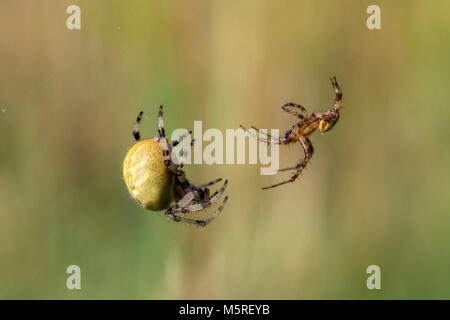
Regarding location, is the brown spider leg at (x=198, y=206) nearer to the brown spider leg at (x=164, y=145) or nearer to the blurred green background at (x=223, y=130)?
the brown spider leg at (x=164, y=145)

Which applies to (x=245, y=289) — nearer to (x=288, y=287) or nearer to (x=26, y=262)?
(x=288, y=287)

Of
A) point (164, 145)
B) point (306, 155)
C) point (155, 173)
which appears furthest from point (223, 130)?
point (155, 173)

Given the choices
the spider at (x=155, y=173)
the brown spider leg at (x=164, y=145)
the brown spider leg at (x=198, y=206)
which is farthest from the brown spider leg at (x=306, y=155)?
the brown spider leg at (x=164, y=145)

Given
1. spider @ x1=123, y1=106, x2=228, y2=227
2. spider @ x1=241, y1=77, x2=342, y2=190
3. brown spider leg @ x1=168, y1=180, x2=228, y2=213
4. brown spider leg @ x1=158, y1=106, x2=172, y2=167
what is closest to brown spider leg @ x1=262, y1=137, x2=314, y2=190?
spider @ x1=241, y1=77, x2=342, y2=190

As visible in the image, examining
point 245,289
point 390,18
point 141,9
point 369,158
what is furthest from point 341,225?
point 141,9

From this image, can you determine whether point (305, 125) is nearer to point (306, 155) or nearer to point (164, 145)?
point (306, 155)
